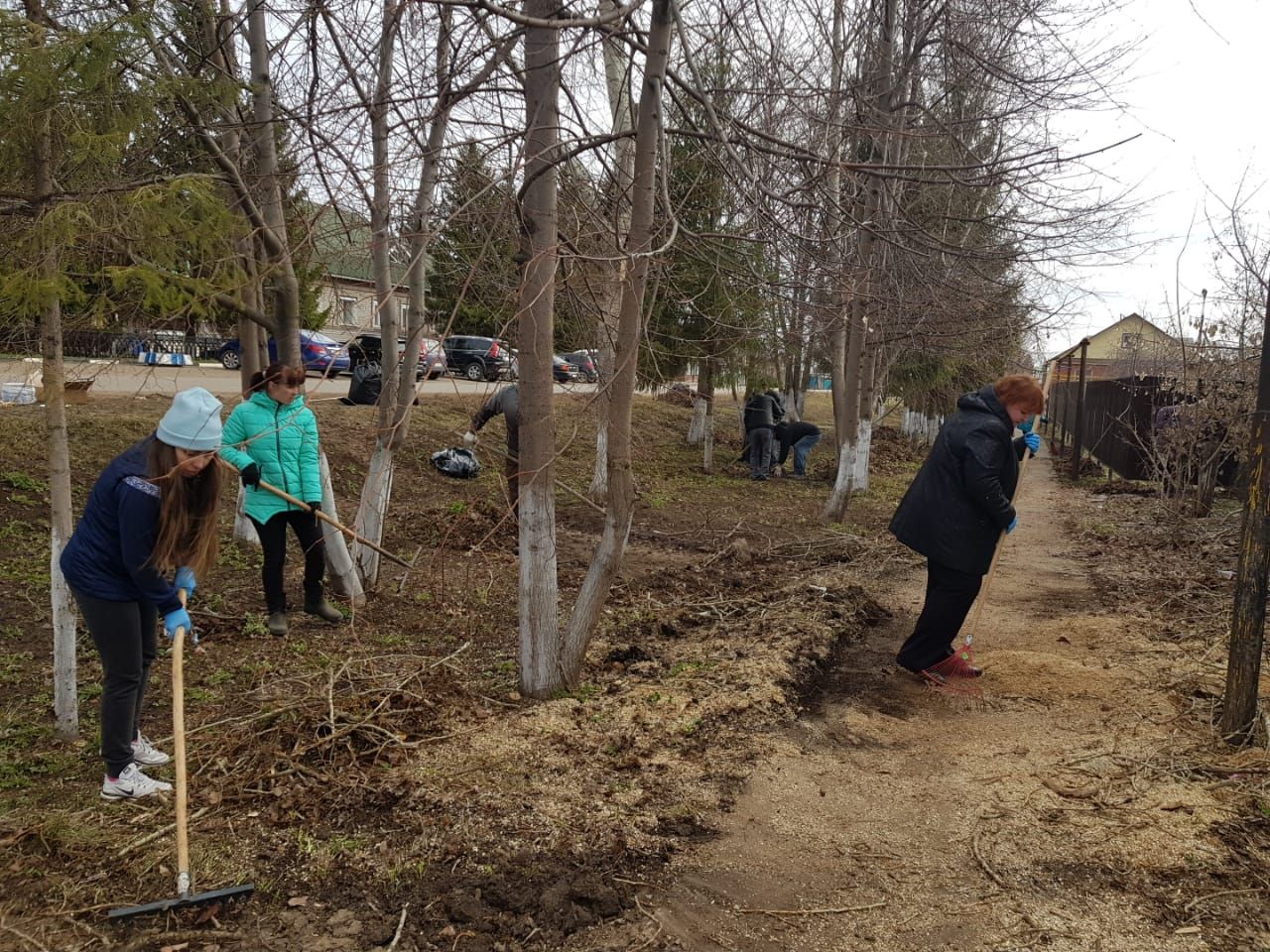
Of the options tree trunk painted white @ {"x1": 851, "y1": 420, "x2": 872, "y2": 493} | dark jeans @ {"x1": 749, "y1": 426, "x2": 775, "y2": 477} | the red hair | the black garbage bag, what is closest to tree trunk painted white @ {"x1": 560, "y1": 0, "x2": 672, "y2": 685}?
the red hair

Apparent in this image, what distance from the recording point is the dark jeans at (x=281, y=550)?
5.52 metres

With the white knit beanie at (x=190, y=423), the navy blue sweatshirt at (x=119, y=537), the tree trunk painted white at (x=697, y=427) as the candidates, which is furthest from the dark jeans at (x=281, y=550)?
Answer: the tree trunk painted white at (x=697, y=427)

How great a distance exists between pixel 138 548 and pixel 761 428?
12871mm

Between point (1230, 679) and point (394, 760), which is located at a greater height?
point (1230, 679)

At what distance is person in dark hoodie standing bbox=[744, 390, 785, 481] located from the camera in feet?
50.6

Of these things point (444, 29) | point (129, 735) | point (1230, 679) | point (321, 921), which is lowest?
point (321, 921)

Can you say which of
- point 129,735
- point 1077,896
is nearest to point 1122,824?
point 1077,896

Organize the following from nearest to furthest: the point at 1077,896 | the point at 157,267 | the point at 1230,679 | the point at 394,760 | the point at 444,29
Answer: the point at 1077,896 → the point at 394,760 → the point at 1230,679 → the point at 157,267 → the point at 444,29

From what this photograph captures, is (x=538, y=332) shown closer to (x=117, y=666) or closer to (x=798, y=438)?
(x=117, y=666)

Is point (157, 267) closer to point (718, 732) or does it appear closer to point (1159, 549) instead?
point (718, 732)

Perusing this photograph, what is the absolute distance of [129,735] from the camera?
3.48 m

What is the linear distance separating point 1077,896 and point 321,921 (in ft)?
7.82

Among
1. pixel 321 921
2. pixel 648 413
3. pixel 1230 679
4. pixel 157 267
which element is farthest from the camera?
pixel 648 413

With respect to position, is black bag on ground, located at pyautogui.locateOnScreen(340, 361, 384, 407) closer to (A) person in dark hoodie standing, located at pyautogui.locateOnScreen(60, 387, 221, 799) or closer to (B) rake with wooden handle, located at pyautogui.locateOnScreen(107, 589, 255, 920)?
(A) person in dark hoodie standing, located at pyautogui.locateOnScreen(60, 387, 221, 799)
